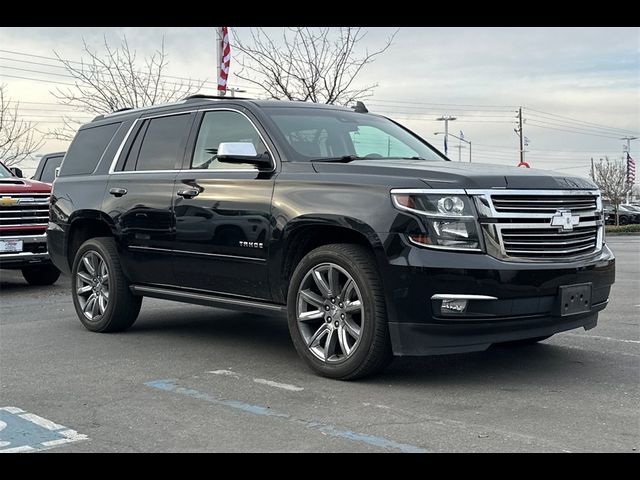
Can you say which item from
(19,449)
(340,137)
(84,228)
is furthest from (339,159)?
(84,228)

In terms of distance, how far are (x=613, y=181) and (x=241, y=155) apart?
2225 inches

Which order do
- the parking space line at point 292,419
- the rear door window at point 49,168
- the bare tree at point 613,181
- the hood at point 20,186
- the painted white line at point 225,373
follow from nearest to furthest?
the parking space line at point 292,419, the painted white line at point 225,373, the hood at point 20,186, the rear door window at point 49,168, the bare tree at point 613,181

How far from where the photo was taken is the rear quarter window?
26.3 feet

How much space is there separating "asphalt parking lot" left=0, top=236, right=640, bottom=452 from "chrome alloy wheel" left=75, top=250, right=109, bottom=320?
→ 0.26 meters

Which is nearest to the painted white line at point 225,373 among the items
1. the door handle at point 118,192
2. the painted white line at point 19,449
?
the painted white line at point 19,449

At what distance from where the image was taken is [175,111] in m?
7.28

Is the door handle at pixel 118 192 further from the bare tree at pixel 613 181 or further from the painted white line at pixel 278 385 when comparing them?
the bare tree at pixel 613 181

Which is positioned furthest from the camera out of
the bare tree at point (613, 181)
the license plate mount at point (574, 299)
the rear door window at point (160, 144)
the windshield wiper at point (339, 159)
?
the bare tree at point (613, 181)

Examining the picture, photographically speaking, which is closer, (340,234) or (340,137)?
(340,234)

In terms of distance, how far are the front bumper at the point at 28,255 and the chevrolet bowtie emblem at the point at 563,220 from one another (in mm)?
7882

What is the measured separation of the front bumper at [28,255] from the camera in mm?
11047

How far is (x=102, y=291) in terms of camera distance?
305 inches

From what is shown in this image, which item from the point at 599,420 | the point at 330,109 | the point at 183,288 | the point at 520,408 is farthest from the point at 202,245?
the point at 599,420

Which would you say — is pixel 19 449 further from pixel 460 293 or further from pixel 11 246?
pixel 11 246
